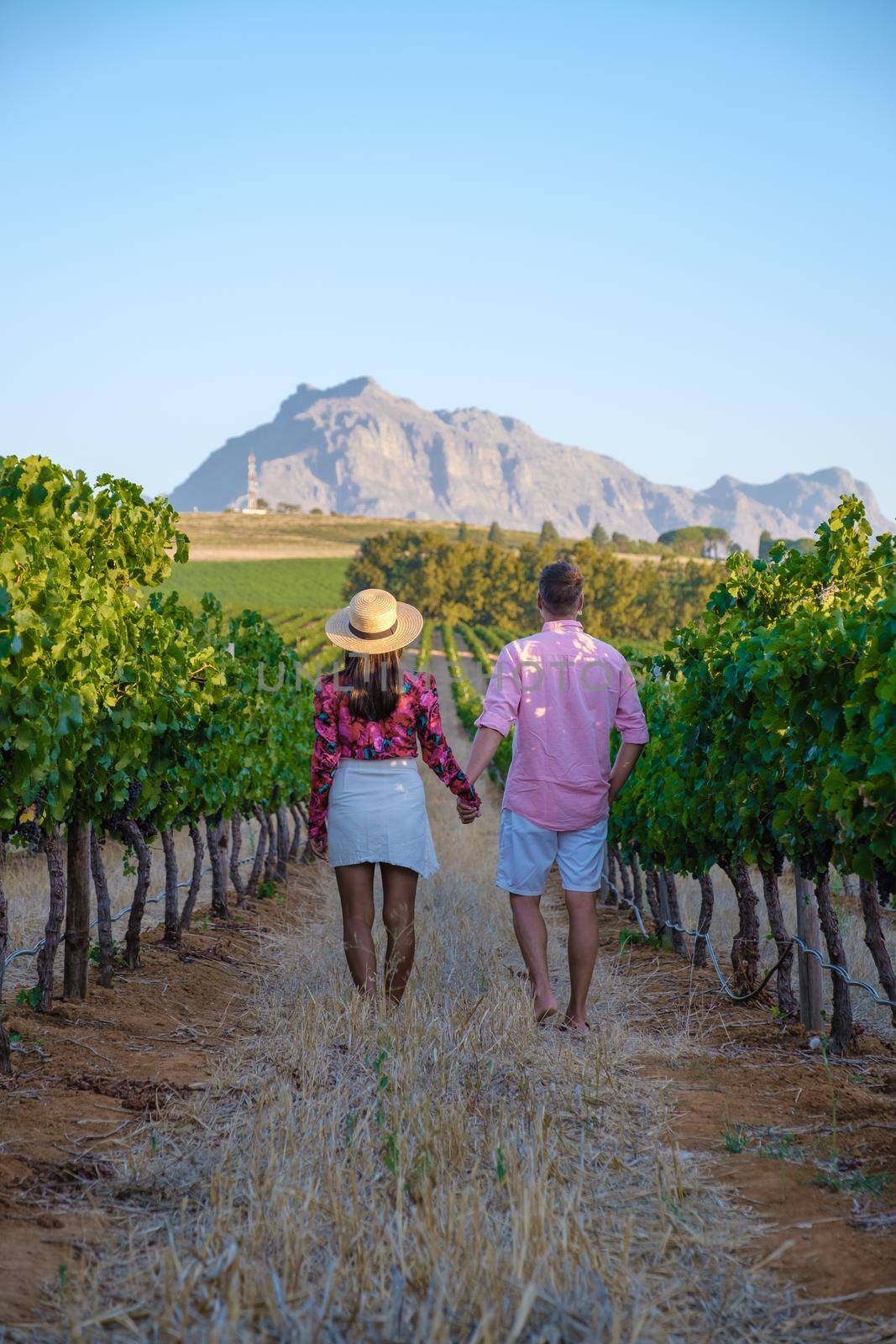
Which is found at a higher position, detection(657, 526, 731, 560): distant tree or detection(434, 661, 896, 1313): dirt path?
detection(657, 526, 731, 560): distant tree

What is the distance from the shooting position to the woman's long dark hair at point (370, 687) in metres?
5.03

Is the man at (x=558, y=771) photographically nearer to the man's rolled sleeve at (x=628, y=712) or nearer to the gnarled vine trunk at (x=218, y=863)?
the man's rolled sleeve at (x=628, y=712)

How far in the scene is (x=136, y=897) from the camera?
7.05 m

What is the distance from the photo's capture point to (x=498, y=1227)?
2.81 meters

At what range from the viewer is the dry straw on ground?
2.42 meters

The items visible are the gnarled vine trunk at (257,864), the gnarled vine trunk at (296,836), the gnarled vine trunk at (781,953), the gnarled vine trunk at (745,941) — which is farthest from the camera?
the gnarled vine trunk at (296,836)

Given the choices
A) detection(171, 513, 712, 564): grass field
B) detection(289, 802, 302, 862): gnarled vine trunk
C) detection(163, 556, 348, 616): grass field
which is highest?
detection(171, 513, 712, 564): grass field

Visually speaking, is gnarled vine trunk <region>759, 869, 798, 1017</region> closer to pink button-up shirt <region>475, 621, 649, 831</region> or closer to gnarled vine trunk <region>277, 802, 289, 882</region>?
pink button-up shirt <region>475, 621, 649, 831</region>

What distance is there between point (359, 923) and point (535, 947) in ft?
2.50

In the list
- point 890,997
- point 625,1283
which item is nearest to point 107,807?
point 890,997

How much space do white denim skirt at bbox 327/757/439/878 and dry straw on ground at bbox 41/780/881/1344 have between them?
1.89ft

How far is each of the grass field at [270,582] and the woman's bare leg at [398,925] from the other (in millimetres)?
66219

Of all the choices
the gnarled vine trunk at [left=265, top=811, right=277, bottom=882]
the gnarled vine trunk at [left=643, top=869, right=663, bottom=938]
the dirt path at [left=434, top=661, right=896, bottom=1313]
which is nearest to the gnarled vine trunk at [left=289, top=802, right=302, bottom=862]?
the gnarled vine trunk at [left=265, top=811, right=277, bottom=882]

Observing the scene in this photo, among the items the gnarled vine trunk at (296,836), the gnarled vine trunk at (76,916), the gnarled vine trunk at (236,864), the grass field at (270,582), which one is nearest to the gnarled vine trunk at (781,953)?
the gnarled vine trunk at (76,916)
